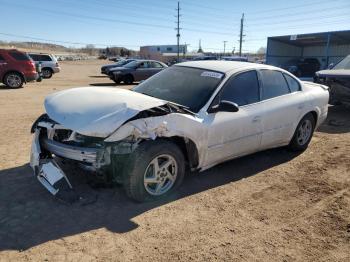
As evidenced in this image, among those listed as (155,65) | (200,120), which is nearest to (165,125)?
(200,120)

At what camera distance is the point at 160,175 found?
4.21 metres

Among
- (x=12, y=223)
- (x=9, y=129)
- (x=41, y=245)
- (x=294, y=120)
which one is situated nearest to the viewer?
(x=41, y=245)

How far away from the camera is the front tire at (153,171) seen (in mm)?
3900

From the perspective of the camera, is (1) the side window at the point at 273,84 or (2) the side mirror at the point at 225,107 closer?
(2) the side mirror at the point at 225,107

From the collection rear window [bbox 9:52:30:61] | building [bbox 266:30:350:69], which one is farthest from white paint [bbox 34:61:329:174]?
building [bbox 266:30:350:69]

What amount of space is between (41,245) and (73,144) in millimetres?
1218

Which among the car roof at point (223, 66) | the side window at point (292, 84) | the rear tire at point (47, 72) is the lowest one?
the rear tire at point (47, 72)

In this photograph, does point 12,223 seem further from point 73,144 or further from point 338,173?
point 338,173

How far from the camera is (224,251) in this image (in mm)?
3268

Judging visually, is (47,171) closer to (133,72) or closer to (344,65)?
(344,65)

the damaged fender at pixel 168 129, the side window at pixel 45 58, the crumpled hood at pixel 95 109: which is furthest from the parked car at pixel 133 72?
the damaged fender at pixel 168 129

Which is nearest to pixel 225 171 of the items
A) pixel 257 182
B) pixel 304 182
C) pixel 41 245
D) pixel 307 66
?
pixel 257 182

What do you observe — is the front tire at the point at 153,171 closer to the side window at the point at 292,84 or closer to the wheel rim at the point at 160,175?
the wheel rim at the point at 160,175

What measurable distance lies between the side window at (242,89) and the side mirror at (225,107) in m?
0.26
